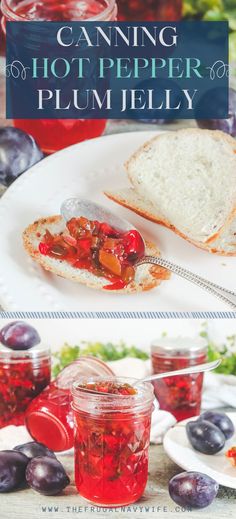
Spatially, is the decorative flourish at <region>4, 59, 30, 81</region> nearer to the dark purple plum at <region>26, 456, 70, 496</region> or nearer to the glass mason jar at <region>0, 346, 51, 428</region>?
the glass mason jar at <region>0, 346, 51, 428</region>

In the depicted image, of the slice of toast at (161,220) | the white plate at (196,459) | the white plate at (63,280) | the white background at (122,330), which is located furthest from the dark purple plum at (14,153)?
the white plate at (196,459)

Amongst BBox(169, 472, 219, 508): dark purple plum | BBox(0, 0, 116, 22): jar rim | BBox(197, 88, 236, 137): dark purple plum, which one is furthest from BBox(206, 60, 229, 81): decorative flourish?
BBox(169, 472, 219, 508): dark purple plum

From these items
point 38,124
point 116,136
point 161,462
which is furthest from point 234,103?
point 161,462

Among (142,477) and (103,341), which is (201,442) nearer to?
(142,477)

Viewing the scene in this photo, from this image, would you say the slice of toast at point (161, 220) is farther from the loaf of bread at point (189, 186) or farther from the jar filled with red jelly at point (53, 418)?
the jar filled with red jelly at point (53, 418)

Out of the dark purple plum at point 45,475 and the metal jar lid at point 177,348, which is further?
the metal jar lid at point 177,348
